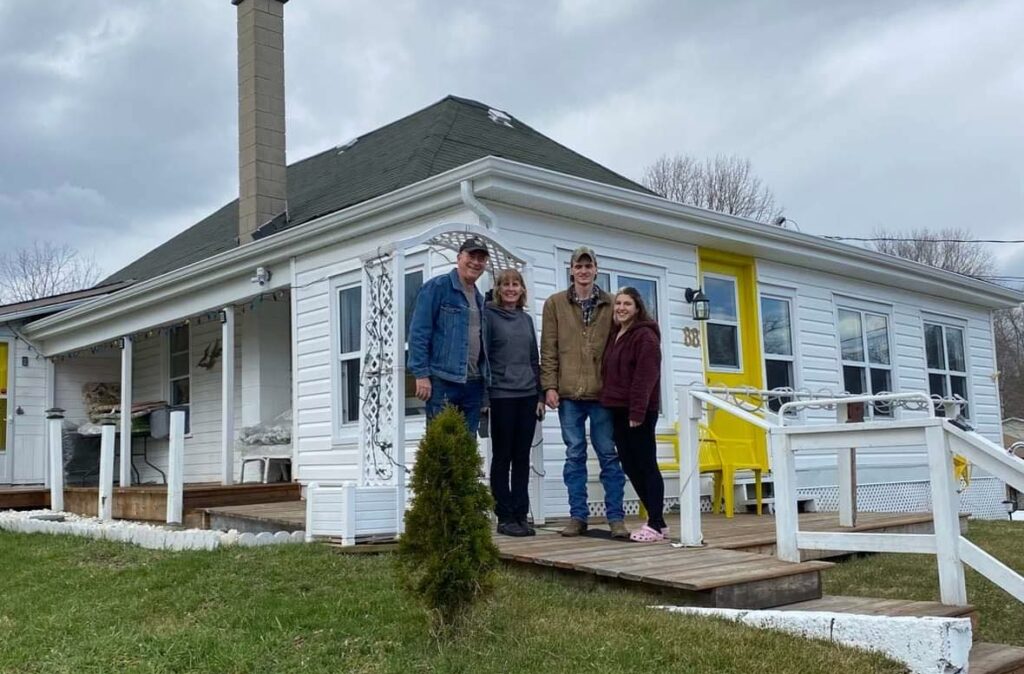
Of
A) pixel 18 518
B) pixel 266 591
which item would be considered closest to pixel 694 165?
pixel 18 518

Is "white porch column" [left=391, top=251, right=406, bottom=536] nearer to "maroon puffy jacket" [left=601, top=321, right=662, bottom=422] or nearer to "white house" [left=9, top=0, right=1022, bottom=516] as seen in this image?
"white house" [left=9, top=0, right=1022, bottom=516]

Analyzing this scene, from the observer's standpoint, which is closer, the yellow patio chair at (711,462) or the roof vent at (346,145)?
the yellow patio chair at (711,462)

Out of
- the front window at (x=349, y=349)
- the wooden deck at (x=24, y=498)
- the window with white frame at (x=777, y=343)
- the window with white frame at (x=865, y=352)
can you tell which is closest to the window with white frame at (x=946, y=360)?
the window with white frame at (x=865, y=352)

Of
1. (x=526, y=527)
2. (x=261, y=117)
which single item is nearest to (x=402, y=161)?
(x=261, y=117)

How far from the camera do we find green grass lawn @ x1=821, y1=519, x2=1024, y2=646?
13.9 feet

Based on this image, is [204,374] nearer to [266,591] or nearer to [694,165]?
[266,591]

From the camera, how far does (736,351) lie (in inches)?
351

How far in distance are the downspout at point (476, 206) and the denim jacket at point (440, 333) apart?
159 centimetres

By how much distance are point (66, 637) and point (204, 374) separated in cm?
742

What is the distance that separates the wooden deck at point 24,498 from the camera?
903 cm

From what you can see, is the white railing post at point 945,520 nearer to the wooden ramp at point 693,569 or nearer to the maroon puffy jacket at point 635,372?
the wooden ramp at point 693,569

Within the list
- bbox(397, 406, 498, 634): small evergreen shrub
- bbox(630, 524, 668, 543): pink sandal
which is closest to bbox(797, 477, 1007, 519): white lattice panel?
bbox(630, 524, 668, 543): pink sandal

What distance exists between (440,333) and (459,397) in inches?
14.7

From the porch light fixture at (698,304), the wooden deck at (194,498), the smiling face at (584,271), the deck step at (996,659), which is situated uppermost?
the porch light fixture at (698,304)
